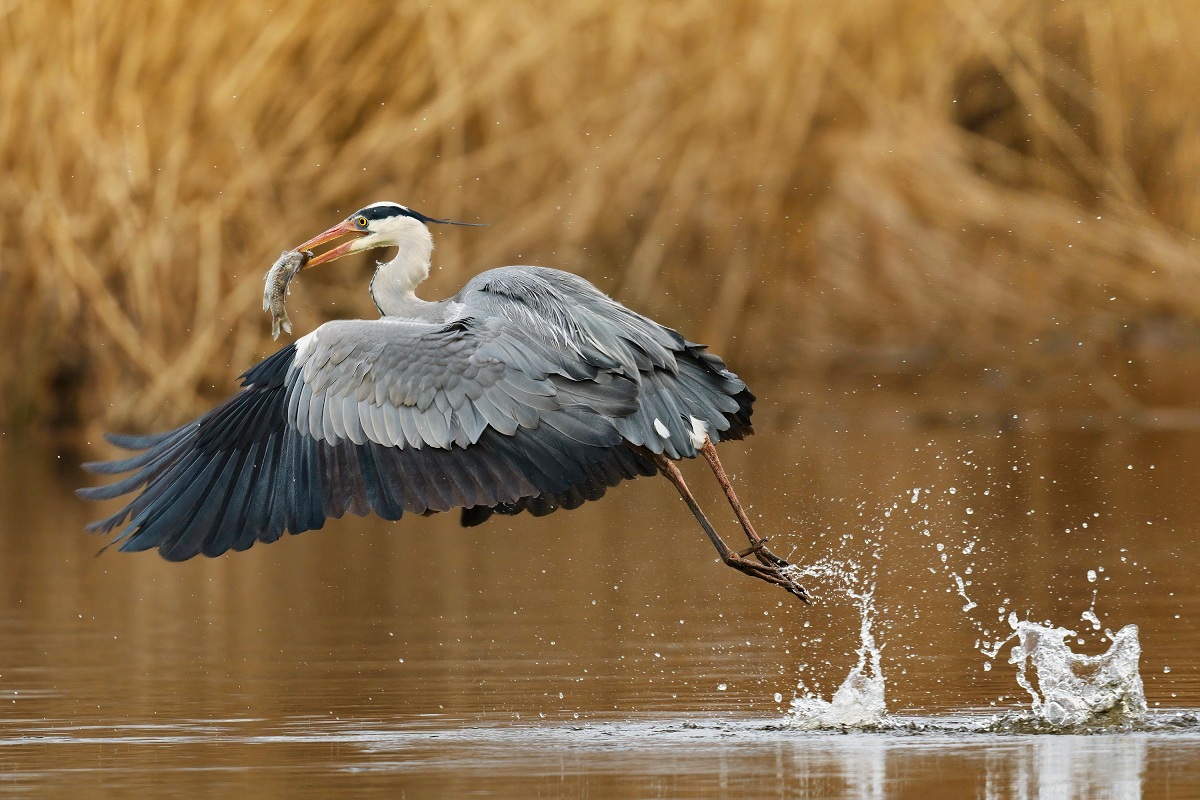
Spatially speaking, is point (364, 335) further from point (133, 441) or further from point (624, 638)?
point (624, 638)

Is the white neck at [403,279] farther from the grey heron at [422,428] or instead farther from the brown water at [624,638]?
the brown water at [624,638]

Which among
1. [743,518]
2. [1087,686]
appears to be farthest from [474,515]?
[1087,686]

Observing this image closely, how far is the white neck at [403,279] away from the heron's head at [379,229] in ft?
0.09

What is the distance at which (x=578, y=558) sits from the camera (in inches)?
370

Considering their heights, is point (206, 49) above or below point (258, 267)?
above

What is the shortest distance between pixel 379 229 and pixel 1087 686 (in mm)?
3258

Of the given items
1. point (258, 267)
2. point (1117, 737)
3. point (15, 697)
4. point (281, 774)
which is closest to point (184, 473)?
point (15, 697)

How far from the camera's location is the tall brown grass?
13.0 meters

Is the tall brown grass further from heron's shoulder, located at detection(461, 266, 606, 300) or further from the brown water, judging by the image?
heron's shoulder, located at detection(461, 266, 606, 300)

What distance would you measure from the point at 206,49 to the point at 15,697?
7.36 m

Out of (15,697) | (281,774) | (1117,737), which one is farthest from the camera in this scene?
(15,697)

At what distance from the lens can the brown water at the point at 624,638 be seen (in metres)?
5.34

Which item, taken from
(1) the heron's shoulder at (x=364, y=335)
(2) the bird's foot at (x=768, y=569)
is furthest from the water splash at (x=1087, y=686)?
(1) the heron's shoulder at (x=364, y=335)

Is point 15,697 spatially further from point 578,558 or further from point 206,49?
point 206,49
